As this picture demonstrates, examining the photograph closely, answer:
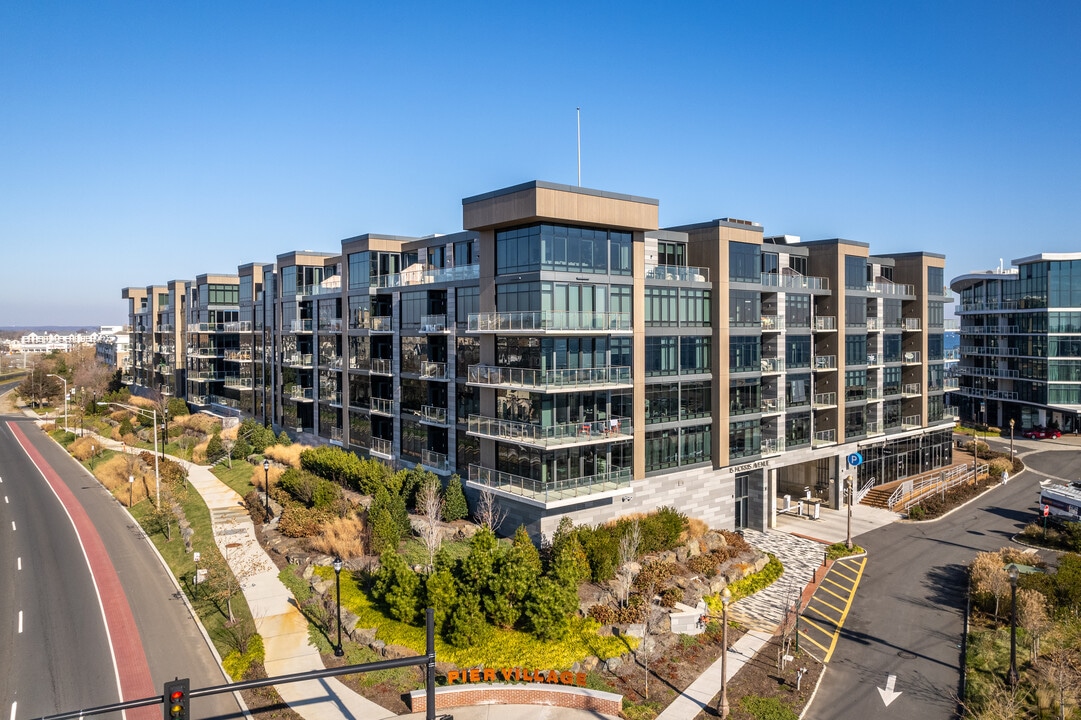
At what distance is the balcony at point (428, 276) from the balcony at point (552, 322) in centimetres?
372

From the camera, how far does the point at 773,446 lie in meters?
44.5

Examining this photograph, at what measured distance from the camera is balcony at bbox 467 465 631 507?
3341 cm

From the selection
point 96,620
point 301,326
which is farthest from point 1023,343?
point 96,620

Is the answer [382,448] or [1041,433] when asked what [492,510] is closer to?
[382,448]

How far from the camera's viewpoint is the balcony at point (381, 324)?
46.2 m

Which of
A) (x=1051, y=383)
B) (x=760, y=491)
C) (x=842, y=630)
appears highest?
(x=1051, y=383)

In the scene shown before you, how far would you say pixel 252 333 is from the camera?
6581 centimetres

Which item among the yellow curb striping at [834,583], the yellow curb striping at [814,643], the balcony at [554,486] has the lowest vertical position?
the yellow curb striping at [814,643]

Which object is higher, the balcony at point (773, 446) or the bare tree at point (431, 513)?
the balcony at point (773, 446)

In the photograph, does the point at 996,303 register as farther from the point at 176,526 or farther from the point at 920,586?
the point at 176,526

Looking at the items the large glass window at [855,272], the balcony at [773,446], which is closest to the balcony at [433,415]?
the balcony at [773,446]

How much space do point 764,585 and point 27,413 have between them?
10845cm

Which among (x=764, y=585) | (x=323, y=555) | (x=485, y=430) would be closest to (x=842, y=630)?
(x=764, y=585)

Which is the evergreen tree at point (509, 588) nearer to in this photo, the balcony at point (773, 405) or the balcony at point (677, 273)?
the balcony at point (677, 273)
